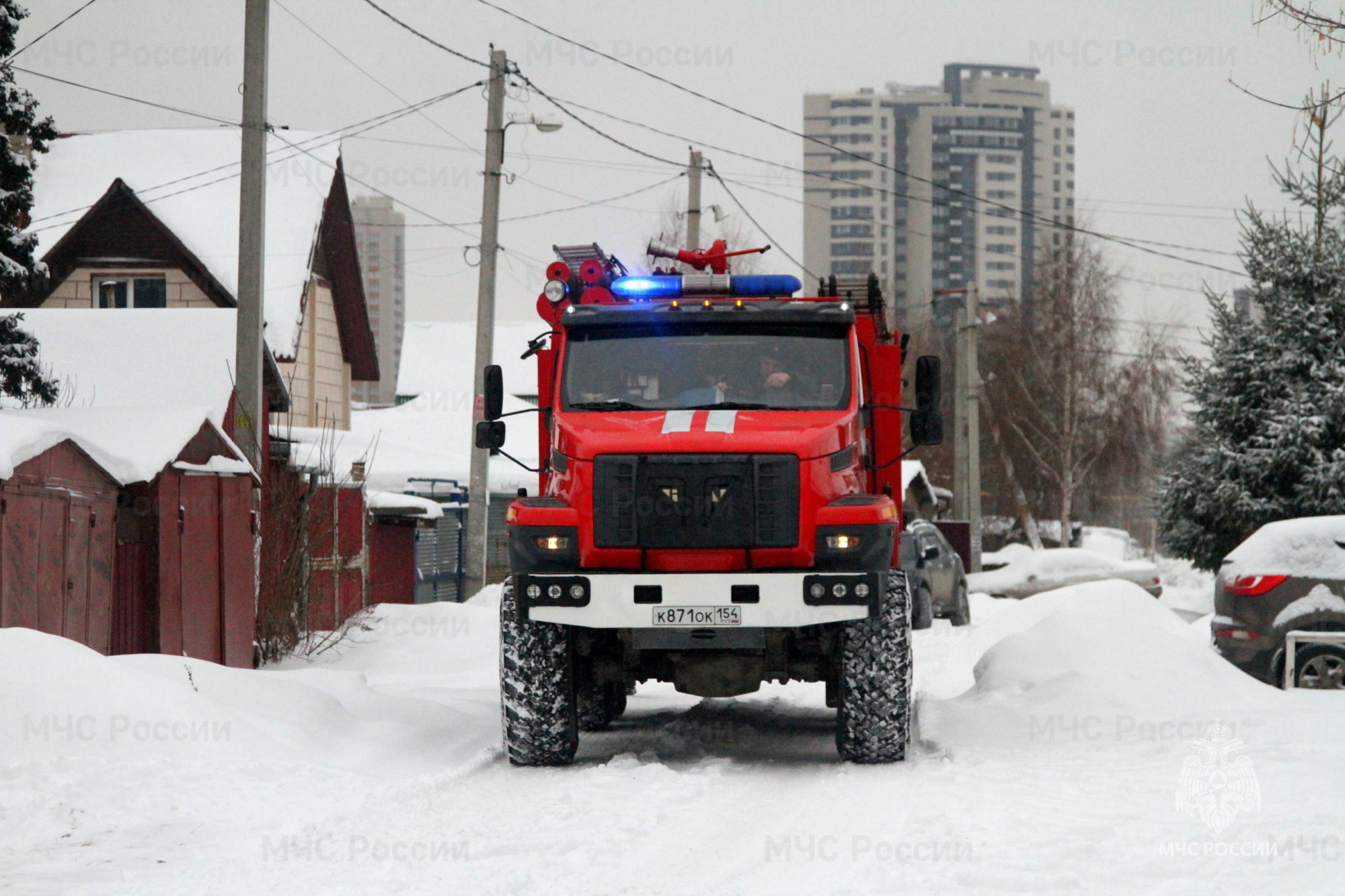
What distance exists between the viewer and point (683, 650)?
28.3 ft

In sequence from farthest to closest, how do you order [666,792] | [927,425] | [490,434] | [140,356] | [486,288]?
[486,288], [140,356], [490,434], [927,425], [666,792]

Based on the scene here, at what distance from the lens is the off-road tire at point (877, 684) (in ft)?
27.8

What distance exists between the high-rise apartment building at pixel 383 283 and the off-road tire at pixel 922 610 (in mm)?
87258

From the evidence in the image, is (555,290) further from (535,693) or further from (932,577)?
(932,577)

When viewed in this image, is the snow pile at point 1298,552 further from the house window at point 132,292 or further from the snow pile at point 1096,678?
the house window at point 132,292

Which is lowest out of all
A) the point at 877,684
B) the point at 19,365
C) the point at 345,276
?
the point at 877,684

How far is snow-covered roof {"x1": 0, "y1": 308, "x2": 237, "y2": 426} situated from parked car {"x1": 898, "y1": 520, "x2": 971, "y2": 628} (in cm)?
878

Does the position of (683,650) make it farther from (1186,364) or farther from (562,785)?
(1186,364)

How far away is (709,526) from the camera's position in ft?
27.2

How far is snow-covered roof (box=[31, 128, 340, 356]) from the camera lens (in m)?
26.7

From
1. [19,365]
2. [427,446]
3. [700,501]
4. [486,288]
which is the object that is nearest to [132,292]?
[427,446]

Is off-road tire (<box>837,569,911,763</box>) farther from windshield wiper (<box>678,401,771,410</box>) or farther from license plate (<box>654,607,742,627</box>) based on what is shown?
windshield wiper (<box>678,401,771,410</box>)

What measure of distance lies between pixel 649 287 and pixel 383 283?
409 ft

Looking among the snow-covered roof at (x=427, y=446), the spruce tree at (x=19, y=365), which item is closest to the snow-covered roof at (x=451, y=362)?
the snow-covered roof at (x=427, y=446)
